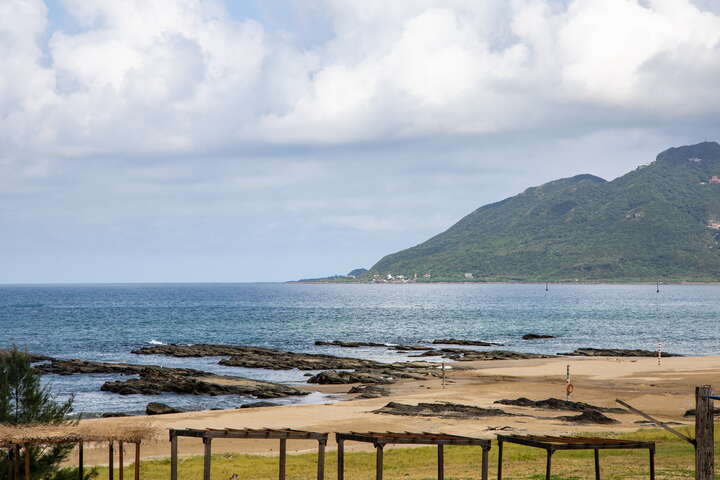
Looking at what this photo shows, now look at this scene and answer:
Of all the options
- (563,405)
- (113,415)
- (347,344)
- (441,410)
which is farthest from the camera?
(347,344)

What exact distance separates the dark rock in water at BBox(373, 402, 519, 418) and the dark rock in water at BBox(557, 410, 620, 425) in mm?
3688

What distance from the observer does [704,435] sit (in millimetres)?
17656

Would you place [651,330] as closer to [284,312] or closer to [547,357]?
[547,357]

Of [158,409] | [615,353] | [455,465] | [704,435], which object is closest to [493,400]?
[158,409]

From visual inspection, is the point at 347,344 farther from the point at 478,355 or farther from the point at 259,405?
the point at 259,405

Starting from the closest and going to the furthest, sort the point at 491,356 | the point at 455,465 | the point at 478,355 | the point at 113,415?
1. the point at 455,465
2. the point at 113,415
3. the point at 491,356
4. the point at 478,355

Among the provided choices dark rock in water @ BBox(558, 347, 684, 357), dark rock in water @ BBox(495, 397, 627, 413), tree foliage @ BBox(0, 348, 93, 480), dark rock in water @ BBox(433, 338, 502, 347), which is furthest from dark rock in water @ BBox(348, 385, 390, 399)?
dark rock in water @ BBox(433, 338, 502, 347)

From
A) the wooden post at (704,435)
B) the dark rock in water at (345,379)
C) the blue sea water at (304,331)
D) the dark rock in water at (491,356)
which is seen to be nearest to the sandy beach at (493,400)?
the dark rock in water at (345,379)

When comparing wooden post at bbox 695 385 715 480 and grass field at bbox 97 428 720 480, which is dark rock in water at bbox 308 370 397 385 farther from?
wooden post at bbox 695 385 715 480

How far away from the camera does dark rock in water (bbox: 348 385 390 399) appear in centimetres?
5847

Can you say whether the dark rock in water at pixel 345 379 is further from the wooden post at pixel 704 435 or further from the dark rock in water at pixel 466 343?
the wooden post at pixel 704 435

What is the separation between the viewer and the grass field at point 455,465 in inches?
1083

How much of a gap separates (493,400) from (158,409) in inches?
907

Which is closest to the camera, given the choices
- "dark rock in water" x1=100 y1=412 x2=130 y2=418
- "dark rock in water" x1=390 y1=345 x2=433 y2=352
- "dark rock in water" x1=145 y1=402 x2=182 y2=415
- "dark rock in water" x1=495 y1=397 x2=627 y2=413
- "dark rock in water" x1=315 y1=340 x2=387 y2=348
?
"dark rock in water" x1=495 y1=397 x2=627 y2=413
